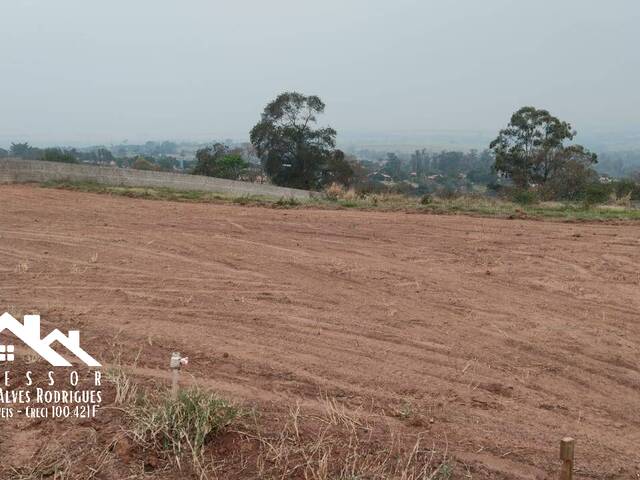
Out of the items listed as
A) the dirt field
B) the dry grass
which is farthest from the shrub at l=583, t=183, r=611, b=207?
the dry grass

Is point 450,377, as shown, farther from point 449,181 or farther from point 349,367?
point 449,181

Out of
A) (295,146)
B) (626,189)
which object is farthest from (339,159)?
(626,189)

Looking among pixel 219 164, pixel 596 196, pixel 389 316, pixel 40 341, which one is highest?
pixel 219 164

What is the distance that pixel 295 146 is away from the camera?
33688mm

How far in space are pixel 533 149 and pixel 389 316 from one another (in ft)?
84.5

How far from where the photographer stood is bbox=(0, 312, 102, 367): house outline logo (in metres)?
4.66

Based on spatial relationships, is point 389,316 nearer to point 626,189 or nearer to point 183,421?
point 183,421

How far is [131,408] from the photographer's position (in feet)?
12.5

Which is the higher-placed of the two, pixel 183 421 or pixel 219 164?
pixel 219 164

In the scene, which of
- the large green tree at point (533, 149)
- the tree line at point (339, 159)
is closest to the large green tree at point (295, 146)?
the tree line at point (339, 159)

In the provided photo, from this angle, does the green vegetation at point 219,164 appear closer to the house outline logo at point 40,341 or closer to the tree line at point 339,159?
the tree line at point 339,159

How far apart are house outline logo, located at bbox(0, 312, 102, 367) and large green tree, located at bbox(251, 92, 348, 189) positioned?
28.5 metres

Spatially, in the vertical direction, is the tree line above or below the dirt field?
above

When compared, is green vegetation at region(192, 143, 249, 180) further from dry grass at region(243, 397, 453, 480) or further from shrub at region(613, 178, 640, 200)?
dry grass at region(243, 397, 453, 480)
